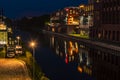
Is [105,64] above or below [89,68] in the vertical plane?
above

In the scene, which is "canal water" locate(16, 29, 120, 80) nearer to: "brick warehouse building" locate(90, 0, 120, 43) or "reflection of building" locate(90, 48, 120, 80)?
"reflection of building" locate(90, 48, 120, 80)

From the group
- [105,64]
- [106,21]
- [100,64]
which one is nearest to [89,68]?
[100,64]

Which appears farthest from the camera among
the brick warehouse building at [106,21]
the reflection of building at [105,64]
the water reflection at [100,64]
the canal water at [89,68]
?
the brick warehouse building at [106,21]

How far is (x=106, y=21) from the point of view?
8344cm

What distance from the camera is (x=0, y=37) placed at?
46.9 meters

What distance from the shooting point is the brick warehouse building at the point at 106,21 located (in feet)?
248

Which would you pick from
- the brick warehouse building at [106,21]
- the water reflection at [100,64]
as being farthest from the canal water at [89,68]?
the brick warehouse building at [106,21]

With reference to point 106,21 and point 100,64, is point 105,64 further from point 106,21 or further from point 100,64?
point 106,21

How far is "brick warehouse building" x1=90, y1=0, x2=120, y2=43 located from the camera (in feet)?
248

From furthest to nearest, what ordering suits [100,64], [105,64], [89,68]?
[100,64]
[105,64]
[89,68]

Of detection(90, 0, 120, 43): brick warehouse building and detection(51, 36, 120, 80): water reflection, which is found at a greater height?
detection(90, 0, 120, 43): brick warehouse building

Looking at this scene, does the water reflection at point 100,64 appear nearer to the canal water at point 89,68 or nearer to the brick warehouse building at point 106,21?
the canal water at point 89,68

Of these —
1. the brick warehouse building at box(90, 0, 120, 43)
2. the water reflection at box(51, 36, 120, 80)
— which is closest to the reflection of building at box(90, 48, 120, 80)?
the water reflection at box(51, 36, 120, 80)

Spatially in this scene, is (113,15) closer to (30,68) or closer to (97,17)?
(97,17)
